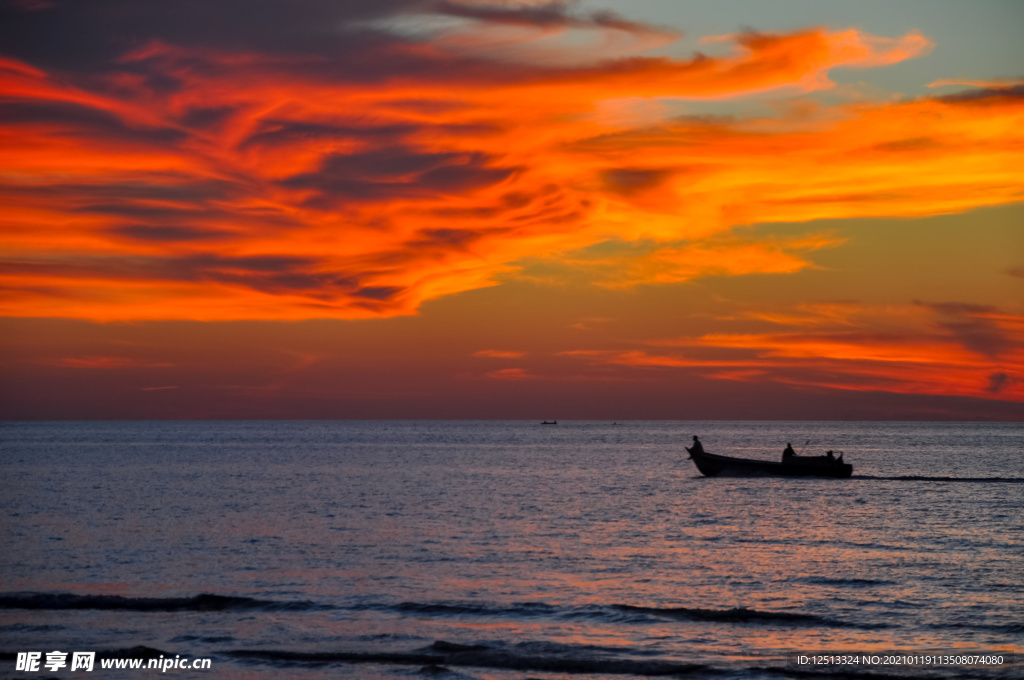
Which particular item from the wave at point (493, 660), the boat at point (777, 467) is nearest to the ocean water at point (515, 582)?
the wave at point (493, 660)

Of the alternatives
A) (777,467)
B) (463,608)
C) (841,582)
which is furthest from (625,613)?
(777,467)

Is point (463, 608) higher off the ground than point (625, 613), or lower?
lower

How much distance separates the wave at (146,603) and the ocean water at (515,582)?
0.09 metres

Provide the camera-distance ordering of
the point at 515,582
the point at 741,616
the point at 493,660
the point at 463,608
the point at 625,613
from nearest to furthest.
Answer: the point at 493,660 → the point at 741,616 → the point at 625,613 → the point at 463,608 → the point at 515,582

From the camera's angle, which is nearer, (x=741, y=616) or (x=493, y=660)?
(x=493, y=660)

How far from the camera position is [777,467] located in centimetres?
7794

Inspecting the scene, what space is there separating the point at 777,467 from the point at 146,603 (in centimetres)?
6118

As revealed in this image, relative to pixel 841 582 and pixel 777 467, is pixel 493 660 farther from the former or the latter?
pixel 777 467

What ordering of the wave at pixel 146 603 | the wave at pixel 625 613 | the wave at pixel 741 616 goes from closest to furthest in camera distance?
the wave at pixel 741 616 < the wave at pixel 625 613 < the wave at pixel 146 603

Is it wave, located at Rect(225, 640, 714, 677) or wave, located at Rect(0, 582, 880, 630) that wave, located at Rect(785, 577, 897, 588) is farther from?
wave, located at Rect(225, 640, 714, 677)

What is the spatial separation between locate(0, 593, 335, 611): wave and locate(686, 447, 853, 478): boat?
188ft

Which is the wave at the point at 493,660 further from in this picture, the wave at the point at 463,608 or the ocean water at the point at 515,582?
the wave at the point at 463,608

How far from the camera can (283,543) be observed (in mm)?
41844

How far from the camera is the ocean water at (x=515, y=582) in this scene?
22.9 m
